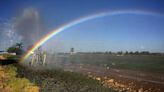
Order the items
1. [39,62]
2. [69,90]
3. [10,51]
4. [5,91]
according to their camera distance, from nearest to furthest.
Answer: [69,90]
[5,91]
[39,62]
[10,51]

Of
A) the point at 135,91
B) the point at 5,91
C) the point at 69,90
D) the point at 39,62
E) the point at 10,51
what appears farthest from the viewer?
the point at 10,51

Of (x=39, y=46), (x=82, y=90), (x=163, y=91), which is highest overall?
(x=39, y=46)

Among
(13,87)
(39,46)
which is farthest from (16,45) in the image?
(13,87)

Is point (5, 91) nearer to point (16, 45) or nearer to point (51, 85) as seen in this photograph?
point (51, 85)

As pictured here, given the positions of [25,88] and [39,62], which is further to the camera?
[39,62]

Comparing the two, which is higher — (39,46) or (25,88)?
(39,46)

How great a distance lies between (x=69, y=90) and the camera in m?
13.7

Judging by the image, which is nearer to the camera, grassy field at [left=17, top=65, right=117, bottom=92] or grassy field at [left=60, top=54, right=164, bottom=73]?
grassy field at [left=17, top=65, right=117, bottom=92]

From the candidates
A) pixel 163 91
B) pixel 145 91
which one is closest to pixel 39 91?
pixel 145 91

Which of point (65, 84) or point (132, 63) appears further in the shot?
point (132, 63)

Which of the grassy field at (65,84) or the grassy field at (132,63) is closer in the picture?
the grassy field at (65,84)

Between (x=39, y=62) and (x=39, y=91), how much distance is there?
29.1m

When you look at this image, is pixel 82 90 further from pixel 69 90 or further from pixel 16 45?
pixel 16 45

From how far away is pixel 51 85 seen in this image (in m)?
15.2
